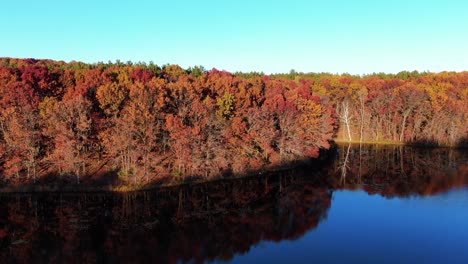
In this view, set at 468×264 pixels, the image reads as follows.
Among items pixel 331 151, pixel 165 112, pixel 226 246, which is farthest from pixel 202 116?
pixel 331 151

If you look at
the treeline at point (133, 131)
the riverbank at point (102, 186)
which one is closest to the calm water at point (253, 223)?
the riverbank at point (102, 186)

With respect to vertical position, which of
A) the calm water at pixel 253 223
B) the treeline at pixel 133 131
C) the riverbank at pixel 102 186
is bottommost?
the calm water at pixel 253 223

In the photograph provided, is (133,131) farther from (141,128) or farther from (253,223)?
(253,223)

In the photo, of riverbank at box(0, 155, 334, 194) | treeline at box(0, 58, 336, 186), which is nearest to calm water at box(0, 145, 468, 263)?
riverbank at box(0, 155, 334, 194)

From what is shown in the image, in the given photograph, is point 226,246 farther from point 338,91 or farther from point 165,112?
point 338,91

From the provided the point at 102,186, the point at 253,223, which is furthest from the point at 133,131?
the point at 253,223

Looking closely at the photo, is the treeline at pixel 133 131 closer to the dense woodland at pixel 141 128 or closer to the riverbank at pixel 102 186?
the dense woodland at pixel 141 128
